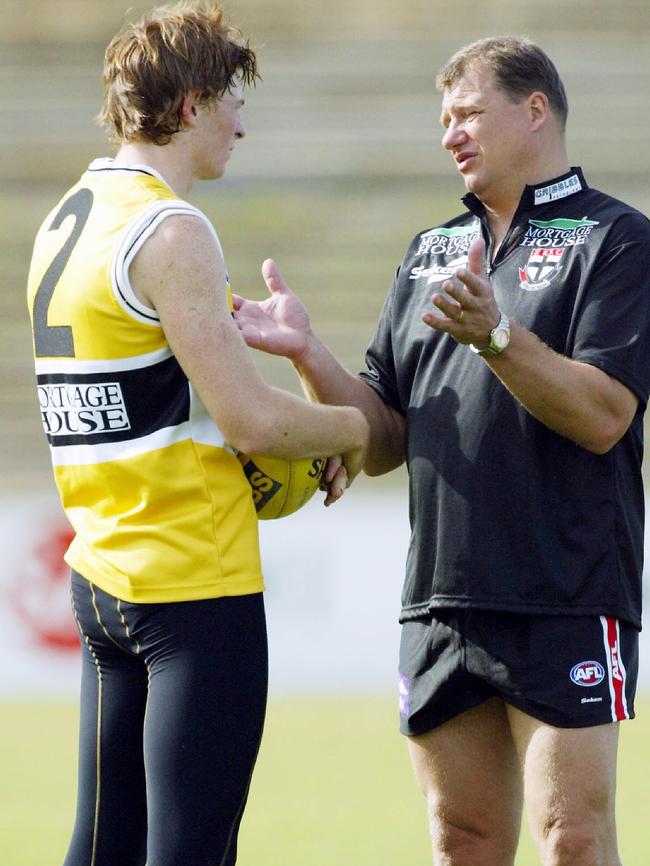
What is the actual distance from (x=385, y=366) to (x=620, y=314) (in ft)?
1.85

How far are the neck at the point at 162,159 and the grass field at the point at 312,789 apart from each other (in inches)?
85.0

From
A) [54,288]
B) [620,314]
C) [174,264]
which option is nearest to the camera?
[174,264]

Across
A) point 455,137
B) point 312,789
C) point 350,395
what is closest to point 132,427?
point 350,395

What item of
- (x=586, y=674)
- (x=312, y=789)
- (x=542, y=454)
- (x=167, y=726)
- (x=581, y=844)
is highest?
(x=542, y=454)

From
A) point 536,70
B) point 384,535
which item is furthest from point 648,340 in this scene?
point 384,535

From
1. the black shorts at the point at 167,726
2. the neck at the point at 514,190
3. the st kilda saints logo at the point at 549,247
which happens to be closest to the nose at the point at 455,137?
the neck at the point at 514,190

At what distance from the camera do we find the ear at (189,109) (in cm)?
204

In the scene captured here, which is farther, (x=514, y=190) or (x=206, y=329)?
(x=514, y=190)

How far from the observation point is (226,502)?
2.00m

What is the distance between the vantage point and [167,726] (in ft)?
6.34

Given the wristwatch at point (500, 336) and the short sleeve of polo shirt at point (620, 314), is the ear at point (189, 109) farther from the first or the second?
the short sleeve of polo shirt at point (620, 314)

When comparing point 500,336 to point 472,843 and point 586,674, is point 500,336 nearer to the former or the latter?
point 586,674

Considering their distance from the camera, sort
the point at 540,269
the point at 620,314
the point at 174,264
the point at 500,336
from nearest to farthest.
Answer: the point at 174,264, the point at 500,336, the point at 620,314, the point at 540,269

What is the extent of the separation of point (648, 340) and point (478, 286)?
0.38m
